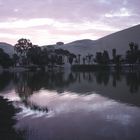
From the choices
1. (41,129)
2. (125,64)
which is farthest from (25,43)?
(41,129)

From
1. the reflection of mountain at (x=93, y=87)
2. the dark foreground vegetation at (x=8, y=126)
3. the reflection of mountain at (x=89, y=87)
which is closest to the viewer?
the dark foreground vegetation at (x=8, y=126)

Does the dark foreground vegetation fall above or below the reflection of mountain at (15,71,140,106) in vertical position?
above

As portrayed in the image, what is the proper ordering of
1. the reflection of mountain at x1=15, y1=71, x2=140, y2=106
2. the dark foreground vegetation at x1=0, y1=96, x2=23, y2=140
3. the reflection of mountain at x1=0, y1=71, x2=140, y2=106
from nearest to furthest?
the dark foreground vegetation at x1=0, y1=96, x2=23, y2=140
the reflection of mountain at x1=15, y1=71, x2=140, y2=106
the reflection of mountain at x1=0, y1=71, x2=140, y2=106

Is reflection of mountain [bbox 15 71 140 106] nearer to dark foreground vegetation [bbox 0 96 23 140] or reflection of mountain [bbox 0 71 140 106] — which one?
reflection of mountain [bbox 0 71 140 106]

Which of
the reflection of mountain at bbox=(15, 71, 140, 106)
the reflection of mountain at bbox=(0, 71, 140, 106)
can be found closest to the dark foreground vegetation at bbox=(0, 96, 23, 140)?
the reflection of mountain at bbox=(0, 71, 140, 106)

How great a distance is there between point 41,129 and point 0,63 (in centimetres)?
12083

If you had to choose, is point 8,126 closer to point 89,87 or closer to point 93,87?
point 93,87

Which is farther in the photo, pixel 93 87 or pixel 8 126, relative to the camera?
pixel 93 87

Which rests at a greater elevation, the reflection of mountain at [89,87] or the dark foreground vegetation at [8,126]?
the dark foreground vegetation at [8,126]

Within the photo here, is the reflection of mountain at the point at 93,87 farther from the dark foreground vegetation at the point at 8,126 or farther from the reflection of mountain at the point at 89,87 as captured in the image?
the dark foreground vegetation at the point at 8,126

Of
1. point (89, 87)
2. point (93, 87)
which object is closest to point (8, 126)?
point (93, 87)

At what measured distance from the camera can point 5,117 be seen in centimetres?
1950

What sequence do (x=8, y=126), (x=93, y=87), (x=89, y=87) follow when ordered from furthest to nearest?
(x=89, y=87), (x=93, y=87), (x=8, y=126)

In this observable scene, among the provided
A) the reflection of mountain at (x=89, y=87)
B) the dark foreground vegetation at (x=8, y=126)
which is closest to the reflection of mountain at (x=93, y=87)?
the reflection of mountain at (x=89, y=87)
